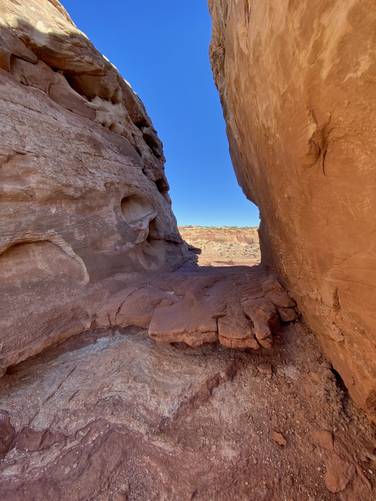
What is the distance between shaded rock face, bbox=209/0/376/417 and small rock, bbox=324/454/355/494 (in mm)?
537

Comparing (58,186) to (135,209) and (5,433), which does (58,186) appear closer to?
(135,209)

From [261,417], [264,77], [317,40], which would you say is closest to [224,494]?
[261,417]

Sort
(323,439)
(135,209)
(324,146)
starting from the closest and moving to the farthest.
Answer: (324,146), (323,439), (135,209)

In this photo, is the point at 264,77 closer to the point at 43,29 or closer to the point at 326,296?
the point at 326,296

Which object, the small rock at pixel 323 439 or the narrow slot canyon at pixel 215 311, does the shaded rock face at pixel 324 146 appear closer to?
the narrow slot canyon at pixel 215 311

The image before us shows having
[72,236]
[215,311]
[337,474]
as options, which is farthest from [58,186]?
[337,474]

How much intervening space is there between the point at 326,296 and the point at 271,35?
7.32ft

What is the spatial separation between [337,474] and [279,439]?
428 millimetres

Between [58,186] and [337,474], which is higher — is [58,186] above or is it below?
A: above

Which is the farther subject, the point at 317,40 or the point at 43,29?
the point at 43,29

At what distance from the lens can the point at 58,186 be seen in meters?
3.23

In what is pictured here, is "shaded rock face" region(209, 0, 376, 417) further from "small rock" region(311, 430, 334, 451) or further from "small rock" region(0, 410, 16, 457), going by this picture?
"small rock" region(0, 410, 16, 457)

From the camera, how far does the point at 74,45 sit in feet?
14.9

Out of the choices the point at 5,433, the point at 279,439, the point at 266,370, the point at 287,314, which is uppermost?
the point at 287,314
